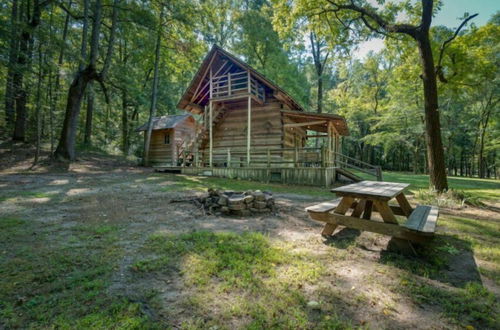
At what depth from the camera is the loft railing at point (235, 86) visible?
42.7 ft

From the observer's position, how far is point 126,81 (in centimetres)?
1531

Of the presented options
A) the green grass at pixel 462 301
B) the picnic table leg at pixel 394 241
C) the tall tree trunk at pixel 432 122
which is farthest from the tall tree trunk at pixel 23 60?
the tall tree trunk at pixel 432 122

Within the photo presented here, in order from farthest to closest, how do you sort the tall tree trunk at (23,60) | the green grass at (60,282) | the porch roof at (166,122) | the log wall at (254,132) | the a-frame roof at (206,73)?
the porch roof at (166,122) → the log wall at (254,132) → the a-frame roof at (206,73) → the tall tree trunk at (23,60) → the green grass at (60,282)

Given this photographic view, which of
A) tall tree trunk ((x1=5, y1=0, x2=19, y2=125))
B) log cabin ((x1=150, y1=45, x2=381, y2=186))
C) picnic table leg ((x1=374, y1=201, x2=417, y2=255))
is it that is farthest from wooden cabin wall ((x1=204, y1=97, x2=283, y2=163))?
tall tree trunk ((x1=5, y1=0, x2=19, y2=125))

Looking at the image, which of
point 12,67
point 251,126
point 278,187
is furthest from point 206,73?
point 12,67

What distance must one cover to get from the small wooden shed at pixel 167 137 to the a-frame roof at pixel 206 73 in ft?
19.4

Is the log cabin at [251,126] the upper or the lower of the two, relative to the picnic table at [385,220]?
upper

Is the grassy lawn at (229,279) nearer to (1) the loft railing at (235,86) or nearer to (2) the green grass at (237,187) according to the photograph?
(2) the green grass at (237,187)

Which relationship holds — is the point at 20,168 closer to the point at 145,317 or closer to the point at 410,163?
the point at 145,317

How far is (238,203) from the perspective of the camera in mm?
5383

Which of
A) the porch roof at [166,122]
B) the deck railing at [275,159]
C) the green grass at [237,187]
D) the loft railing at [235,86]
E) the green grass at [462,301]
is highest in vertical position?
the loft railing at [235,86]

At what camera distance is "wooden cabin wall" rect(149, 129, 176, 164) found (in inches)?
863

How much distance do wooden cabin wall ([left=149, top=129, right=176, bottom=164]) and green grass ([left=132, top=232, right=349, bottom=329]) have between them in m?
19.2

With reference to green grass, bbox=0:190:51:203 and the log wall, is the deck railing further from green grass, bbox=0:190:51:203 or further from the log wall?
green grass, bbox=0:190:51:203
